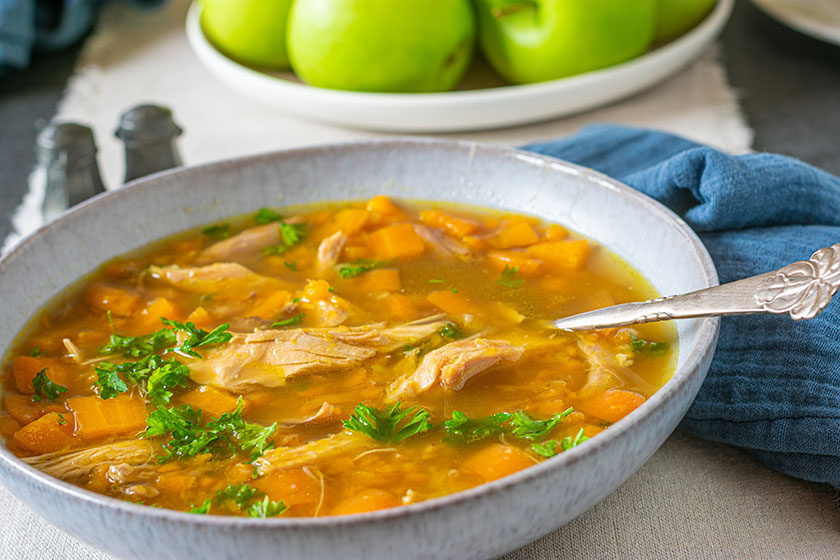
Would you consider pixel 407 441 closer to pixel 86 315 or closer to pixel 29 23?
pixel 86 315

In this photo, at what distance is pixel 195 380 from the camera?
2119 millimetres

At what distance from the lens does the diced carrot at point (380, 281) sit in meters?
2.49

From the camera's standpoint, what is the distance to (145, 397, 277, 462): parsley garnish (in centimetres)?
190

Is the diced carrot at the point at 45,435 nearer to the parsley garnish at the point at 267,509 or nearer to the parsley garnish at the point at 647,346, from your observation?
the parsley garnish at the point at 267,509

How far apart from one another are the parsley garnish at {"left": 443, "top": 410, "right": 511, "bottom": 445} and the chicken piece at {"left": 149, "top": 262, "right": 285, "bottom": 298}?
0.80m

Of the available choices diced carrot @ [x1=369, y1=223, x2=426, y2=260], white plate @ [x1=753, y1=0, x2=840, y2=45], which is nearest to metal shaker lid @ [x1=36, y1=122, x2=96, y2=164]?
diced carrot @ [x1=369, y1=223, x2=426, y2=260]

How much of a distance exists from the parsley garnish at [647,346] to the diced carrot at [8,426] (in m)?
1.41

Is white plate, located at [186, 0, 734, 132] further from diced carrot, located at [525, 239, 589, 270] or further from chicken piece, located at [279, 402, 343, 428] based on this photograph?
chicken piece, located at [279, 402, 343, 428]

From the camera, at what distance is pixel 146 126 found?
3.11m

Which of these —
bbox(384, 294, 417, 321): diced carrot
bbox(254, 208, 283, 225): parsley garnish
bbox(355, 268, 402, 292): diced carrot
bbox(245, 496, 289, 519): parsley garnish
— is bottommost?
bbox(355, 268, 402, 292): diced carrot

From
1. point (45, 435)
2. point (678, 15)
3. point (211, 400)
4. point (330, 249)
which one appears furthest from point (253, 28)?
point (45, 435)

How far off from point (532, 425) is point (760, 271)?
0.83 m

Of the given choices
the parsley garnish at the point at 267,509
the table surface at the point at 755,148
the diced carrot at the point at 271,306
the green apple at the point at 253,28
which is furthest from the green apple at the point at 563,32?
the parsley garnish at the point at 267,509

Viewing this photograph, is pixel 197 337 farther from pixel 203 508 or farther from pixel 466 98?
pixel 466 98
